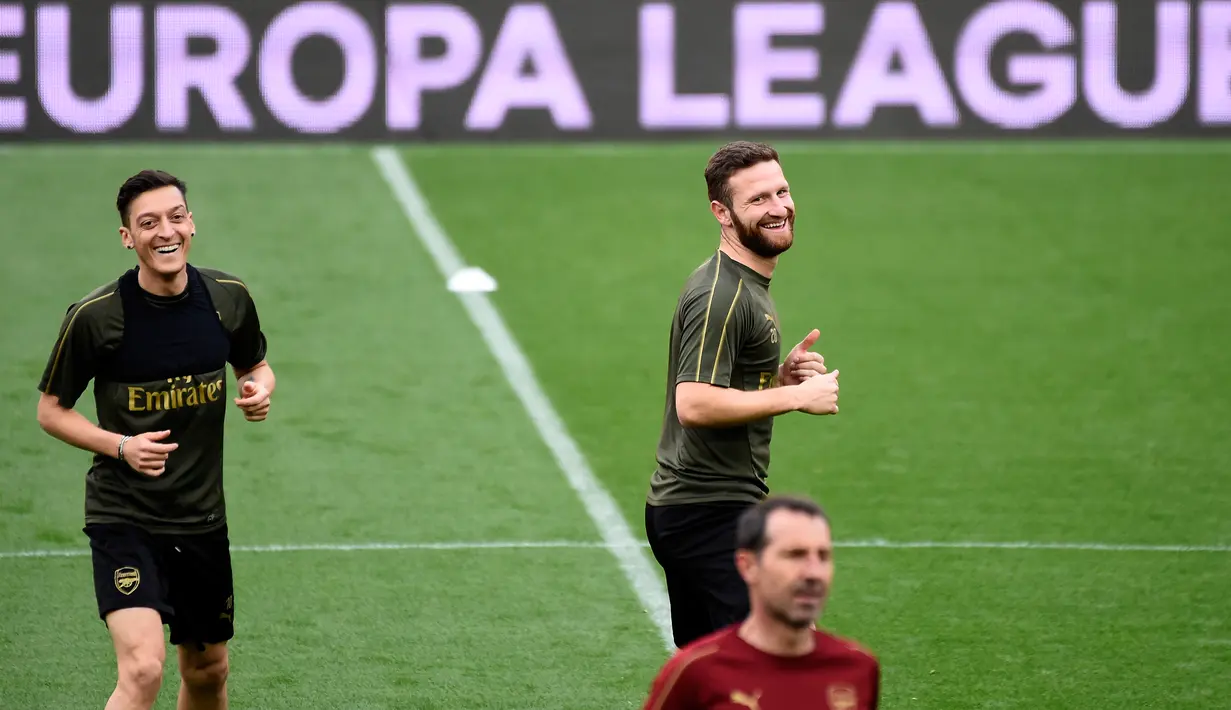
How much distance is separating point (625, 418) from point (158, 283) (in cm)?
614

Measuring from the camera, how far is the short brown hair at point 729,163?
551 cm

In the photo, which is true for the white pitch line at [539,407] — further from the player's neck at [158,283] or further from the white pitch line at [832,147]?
the player's neck at [158,283]

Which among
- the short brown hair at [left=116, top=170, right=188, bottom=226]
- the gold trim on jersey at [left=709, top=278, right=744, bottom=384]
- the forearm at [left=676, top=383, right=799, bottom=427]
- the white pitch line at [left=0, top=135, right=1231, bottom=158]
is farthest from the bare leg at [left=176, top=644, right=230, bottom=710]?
the white pitch line at [left=0, top=135, right=1231, bottom=158]

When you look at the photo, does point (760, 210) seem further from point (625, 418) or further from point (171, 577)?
point (625, 418)

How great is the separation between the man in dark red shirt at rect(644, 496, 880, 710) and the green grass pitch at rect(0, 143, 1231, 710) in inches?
120

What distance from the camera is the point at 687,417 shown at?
17.4 ft

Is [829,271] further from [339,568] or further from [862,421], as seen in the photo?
[339,568]

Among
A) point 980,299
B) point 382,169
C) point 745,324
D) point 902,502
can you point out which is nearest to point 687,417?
point 745,324

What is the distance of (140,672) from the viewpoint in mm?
5516

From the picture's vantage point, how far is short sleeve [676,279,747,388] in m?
5.29

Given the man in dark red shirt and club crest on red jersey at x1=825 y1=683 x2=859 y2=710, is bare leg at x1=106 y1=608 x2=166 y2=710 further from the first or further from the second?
club crest on red jersey at x1=825 y1=683 x2=859 y2=710

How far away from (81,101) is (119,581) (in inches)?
491

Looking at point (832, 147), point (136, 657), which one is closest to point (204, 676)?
point (136, 657)

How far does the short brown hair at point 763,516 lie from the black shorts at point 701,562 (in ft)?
4.00
